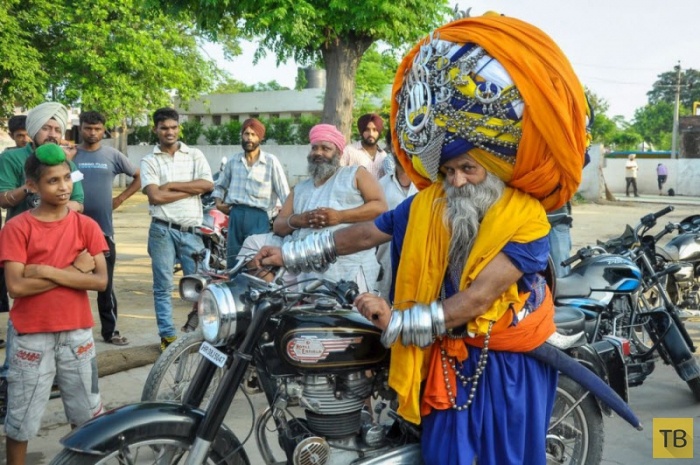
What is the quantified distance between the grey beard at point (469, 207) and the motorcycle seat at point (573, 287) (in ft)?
7.06

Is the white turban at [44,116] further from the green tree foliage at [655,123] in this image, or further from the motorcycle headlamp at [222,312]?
the green tree foliage at [655,123]

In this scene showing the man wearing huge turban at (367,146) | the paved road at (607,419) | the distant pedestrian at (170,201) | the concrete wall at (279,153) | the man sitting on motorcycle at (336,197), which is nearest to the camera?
the paved road at (607,419)

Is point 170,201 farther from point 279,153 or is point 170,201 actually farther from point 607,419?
point 279,153

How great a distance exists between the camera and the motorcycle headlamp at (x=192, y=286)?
2.65 meters

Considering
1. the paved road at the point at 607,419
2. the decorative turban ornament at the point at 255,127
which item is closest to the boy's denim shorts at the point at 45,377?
the paved road at the point at 607,419

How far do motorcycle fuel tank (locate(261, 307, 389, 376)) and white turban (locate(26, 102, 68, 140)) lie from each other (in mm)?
3137

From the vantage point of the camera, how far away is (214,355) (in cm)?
249

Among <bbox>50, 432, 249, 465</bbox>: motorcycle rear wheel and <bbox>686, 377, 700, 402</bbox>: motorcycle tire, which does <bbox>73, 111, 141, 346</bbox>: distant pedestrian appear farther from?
<bbox>686, 377, 700, 402</bbox>: motorcycle tire

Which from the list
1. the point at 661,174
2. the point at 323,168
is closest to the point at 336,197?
the point at 323,168

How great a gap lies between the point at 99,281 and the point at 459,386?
6.31 ft

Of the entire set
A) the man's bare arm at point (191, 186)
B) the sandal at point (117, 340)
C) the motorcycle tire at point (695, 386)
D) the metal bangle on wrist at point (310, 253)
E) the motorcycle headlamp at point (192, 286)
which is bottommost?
the sandal at point (117, 340)

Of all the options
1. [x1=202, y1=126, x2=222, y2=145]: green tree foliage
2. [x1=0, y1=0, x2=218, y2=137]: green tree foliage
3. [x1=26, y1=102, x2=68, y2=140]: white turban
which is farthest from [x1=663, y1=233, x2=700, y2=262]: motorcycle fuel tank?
[x1=202, y1=126, x2=222, y2=145]: green tree foliage

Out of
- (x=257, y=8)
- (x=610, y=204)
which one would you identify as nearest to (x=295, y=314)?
(x=257, y=8)

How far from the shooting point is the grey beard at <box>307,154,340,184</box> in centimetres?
464
